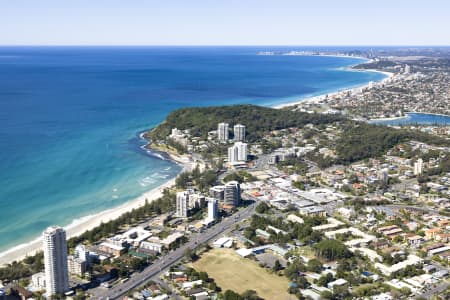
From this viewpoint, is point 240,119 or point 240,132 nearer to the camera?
point 240,132

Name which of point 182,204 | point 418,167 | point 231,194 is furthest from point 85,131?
point 418,167

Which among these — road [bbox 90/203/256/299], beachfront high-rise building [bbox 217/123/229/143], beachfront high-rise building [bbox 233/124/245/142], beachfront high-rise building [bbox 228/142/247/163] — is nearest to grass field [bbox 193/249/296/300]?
road [bbox 90/203/256/299]

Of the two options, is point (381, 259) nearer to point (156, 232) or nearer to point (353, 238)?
point (353, 238)

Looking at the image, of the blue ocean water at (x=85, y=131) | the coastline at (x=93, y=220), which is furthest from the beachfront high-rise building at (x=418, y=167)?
the blue ocean water at (x=85, y=131)

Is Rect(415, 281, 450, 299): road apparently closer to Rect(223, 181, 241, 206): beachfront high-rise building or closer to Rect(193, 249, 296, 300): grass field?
Rect(193, 249, 296, 300): grass field

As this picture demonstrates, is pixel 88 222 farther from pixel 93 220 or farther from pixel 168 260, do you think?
pixel 168 260
